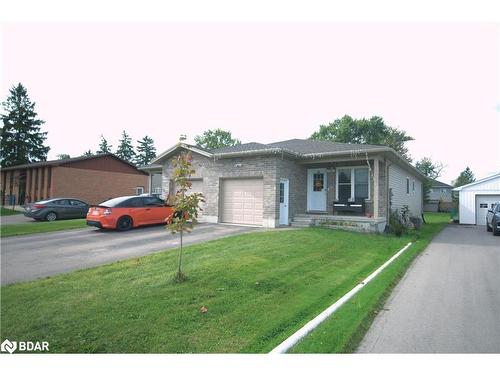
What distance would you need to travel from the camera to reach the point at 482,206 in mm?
21281

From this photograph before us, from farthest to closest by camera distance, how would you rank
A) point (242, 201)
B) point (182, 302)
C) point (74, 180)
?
point (74, 180) → point (242, 201) → point (182, 302)

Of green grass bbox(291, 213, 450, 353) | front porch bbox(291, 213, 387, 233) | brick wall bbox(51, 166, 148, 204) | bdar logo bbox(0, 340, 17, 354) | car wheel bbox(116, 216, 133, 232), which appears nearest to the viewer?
bdar logo bbox(0, 340, 17, 354)

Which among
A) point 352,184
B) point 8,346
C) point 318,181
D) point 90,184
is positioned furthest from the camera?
point 90,184

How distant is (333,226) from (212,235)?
211 inches

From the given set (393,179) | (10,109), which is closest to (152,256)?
(393,179)

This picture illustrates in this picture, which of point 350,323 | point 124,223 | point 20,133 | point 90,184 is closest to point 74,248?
point 124,223

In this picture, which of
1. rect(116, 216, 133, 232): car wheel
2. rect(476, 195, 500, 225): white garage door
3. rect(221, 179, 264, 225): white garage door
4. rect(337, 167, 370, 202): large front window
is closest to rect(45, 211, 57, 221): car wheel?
rect(116, 216, 133, 232): car wheel

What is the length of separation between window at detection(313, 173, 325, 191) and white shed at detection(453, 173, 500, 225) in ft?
44.4

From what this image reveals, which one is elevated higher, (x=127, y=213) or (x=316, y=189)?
(x=316, y=189)

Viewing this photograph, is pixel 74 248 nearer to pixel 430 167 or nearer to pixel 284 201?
pixel 284 201

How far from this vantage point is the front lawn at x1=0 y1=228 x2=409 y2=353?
11.3ft

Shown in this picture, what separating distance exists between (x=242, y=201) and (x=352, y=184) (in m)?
5.25

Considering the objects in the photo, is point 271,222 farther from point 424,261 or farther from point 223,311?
point 223,311

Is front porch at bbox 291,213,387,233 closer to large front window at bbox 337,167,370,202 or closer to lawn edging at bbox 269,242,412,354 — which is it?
large front window at bbox 337,167,370,202
